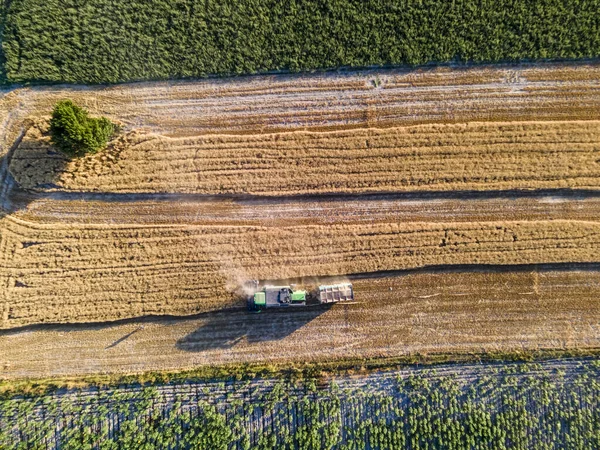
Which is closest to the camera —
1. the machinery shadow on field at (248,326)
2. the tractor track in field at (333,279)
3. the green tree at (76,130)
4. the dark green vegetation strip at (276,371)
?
the green tree at (76,130)

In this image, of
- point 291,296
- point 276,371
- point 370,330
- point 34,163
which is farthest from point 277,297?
point 34,163

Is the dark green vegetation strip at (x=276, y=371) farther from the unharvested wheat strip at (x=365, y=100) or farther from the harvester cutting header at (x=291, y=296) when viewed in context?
the unharvested wheat strip at (x=365, y=100)

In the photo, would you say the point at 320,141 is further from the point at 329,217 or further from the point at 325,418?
the point at 325,418

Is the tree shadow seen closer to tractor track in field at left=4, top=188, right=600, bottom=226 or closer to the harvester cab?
tractor track in field at left=4, top=188, right=600, bottom=226

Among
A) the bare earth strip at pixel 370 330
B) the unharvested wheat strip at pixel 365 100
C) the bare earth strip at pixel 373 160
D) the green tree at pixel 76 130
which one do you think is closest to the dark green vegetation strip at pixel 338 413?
the bare earth strip at pixel 370 330

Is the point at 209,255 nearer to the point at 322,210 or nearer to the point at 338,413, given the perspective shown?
Result: the point at 322,210

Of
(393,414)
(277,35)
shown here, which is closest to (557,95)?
(277,35)
